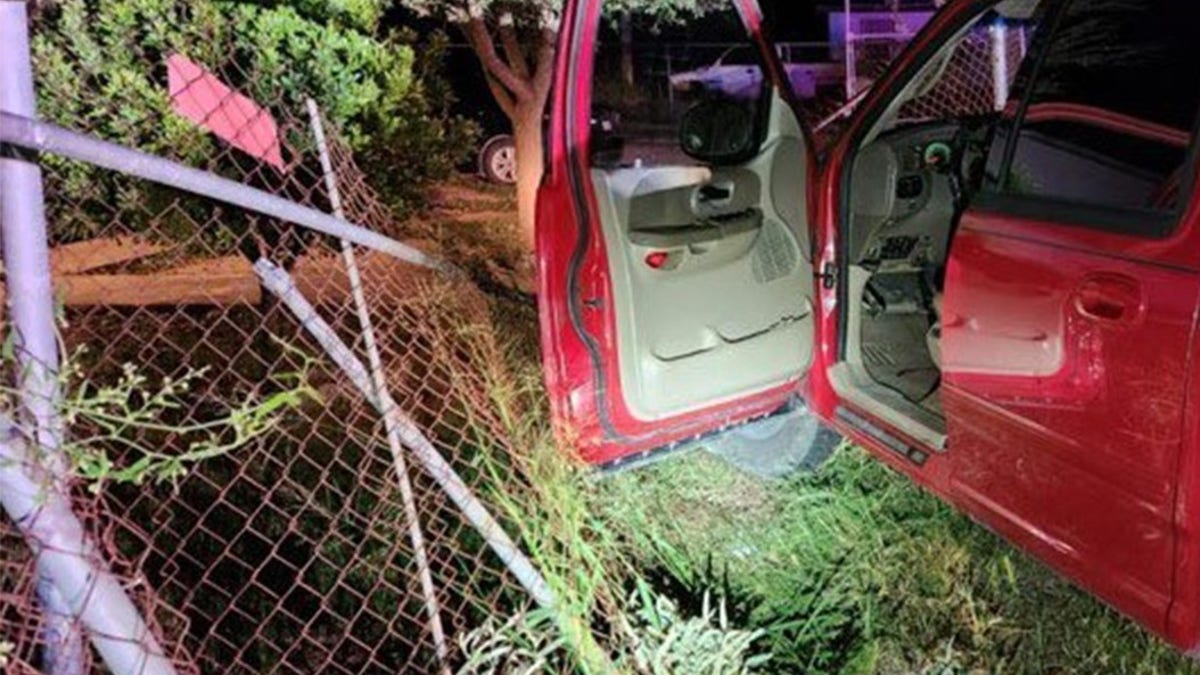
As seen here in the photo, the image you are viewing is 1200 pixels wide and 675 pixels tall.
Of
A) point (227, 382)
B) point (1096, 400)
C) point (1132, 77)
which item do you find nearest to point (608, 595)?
point (1096, 400)

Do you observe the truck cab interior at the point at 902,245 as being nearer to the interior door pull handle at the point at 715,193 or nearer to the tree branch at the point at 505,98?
the interior door pull handle at the point at 715,193

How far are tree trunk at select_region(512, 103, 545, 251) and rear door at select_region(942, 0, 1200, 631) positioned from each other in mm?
5437

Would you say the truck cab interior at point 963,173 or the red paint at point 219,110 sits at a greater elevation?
the red paint at point 219,110

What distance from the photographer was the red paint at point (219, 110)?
2.64 m

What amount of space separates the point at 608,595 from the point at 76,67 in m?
5.15

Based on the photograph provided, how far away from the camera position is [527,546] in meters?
3.00

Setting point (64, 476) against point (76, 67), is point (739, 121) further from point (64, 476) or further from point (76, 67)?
point (76, 67)

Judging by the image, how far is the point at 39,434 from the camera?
1682 mm

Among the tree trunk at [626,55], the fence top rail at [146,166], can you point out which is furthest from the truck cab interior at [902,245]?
the fence top rail at [146,166]

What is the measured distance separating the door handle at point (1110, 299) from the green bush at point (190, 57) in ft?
14.3

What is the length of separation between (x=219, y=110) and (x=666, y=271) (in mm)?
1603

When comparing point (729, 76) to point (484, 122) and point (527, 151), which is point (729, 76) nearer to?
point (527, 151)

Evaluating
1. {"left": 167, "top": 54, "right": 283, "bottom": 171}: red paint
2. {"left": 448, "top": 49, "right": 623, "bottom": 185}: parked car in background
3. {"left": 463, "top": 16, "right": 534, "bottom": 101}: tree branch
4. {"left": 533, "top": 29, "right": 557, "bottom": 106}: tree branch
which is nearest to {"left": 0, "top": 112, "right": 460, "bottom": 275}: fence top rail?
{"left": 167, "top": 54, "right": 283, "bottom": 171}: red paint

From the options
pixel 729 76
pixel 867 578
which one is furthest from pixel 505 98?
pixel 867 578
